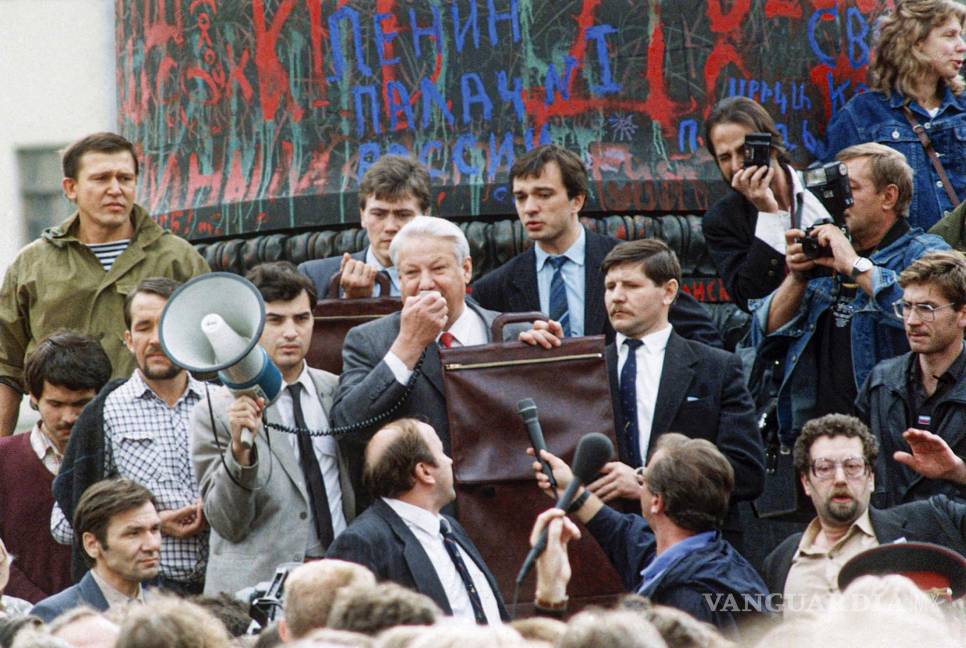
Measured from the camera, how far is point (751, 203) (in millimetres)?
9031

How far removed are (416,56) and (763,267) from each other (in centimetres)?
182

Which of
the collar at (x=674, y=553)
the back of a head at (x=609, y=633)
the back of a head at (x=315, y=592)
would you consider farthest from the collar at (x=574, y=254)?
the back of a head at (x=609, y=633)

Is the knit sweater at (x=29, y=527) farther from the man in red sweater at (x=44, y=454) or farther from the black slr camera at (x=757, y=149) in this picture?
the black slr camera at (x=757, y=149)

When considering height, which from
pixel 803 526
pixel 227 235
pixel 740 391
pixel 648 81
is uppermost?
pixel 648 81

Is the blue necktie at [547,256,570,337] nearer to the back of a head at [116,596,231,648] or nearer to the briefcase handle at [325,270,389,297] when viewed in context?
the briefcase handle at [325,270,389,297]

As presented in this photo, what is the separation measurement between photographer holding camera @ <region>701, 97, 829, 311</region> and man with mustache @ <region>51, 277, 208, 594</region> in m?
2.38

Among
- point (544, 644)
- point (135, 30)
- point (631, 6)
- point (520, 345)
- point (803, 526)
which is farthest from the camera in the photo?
point (135, 30)

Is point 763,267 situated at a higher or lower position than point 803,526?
higher

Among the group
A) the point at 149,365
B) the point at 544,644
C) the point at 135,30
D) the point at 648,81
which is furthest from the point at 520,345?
the point at 135,30

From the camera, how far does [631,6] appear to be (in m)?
9.36

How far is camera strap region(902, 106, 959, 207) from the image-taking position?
931 cm

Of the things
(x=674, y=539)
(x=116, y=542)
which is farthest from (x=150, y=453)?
(x=674, y=539)

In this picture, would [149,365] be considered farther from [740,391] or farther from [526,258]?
[740,391]

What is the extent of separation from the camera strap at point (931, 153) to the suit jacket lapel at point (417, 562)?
330 cm
